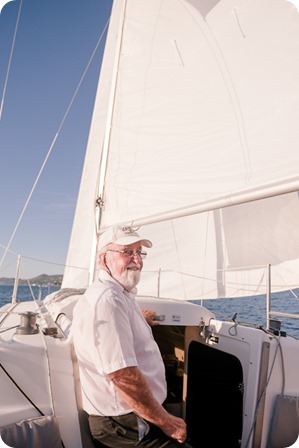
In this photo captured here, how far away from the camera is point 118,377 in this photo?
61.4 inches

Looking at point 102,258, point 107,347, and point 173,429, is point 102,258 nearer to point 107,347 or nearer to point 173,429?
point 107,347

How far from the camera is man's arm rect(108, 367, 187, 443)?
5.13ft

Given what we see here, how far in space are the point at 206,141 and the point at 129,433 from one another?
2.08 m

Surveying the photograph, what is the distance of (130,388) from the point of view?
157cm

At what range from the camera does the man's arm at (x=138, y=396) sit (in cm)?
156

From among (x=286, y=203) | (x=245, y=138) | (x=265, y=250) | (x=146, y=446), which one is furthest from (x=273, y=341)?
(x=286, y=203)

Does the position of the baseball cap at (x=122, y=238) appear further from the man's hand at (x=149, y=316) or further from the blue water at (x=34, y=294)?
the blue water at (x=34, y=294)

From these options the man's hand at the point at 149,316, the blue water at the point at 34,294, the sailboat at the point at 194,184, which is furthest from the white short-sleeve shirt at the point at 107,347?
the blue water at the point at 34,294

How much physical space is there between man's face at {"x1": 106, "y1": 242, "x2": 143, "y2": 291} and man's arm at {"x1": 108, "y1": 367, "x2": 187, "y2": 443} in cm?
48

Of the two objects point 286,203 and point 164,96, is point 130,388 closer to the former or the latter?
point 164,96

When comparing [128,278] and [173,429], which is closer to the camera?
[173,429]

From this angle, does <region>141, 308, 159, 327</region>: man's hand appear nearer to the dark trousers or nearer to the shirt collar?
the shirt collar

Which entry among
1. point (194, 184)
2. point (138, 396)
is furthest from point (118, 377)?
point (194, 184)

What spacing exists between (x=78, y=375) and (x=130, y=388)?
1.21ft
